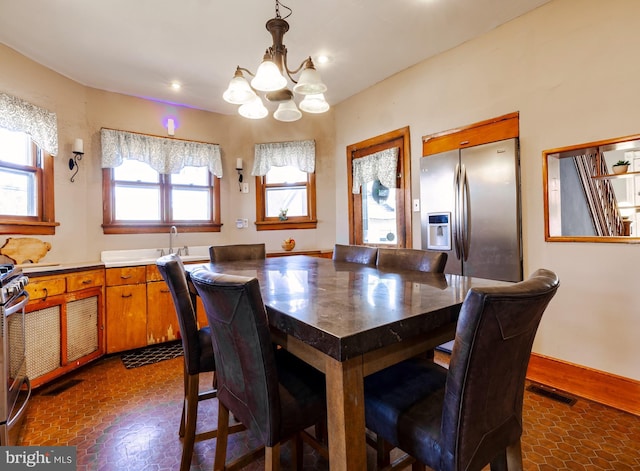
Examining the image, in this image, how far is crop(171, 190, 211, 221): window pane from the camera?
396 cm

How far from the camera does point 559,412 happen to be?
1.97 metres

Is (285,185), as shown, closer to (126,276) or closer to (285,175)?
(285,175)

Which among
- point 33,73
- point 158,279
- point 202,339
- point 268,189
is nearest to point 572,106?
point 202,339

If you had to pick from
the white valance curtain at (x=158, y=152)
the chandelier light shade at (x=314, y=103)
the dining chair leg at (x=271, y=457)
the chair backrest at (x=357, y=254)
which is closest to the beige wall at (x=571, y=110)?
the chair backrest at (x=357, y=254)

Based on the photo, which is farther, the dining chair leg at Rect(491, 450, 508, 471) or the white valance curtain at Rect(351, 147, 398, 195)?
the white valance curtain at Rect(351, 147, 398, 195)

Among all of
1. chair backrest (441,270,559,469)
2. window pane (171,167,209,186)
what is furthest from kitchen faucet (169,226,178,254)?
chair backrest (441,270,559,469)

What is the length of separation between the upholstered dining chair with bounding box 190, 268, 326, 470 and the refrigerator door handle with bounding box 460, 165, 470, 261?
2.01 m

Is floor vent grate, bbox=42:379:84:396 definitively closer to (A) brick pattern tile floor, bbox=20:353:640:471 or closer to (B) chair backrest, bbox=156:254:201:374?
(A) brick pattern tile floor, bbox=20:353:640:471

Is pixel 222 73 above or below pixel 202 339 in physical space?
above

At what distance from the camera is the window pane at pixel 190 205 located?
3959 mm

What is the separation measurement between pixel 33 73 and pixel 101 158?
0.88m

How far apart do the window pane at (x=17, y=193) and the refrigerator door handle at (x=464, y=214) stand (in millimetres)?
3850

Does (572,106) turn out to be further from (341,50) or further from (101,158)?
(101,158)

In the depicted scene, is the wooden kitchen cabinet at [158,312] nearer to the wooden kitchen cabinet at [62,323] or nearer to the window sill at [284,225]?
the wooden kitchen cabinet at [62,323]
